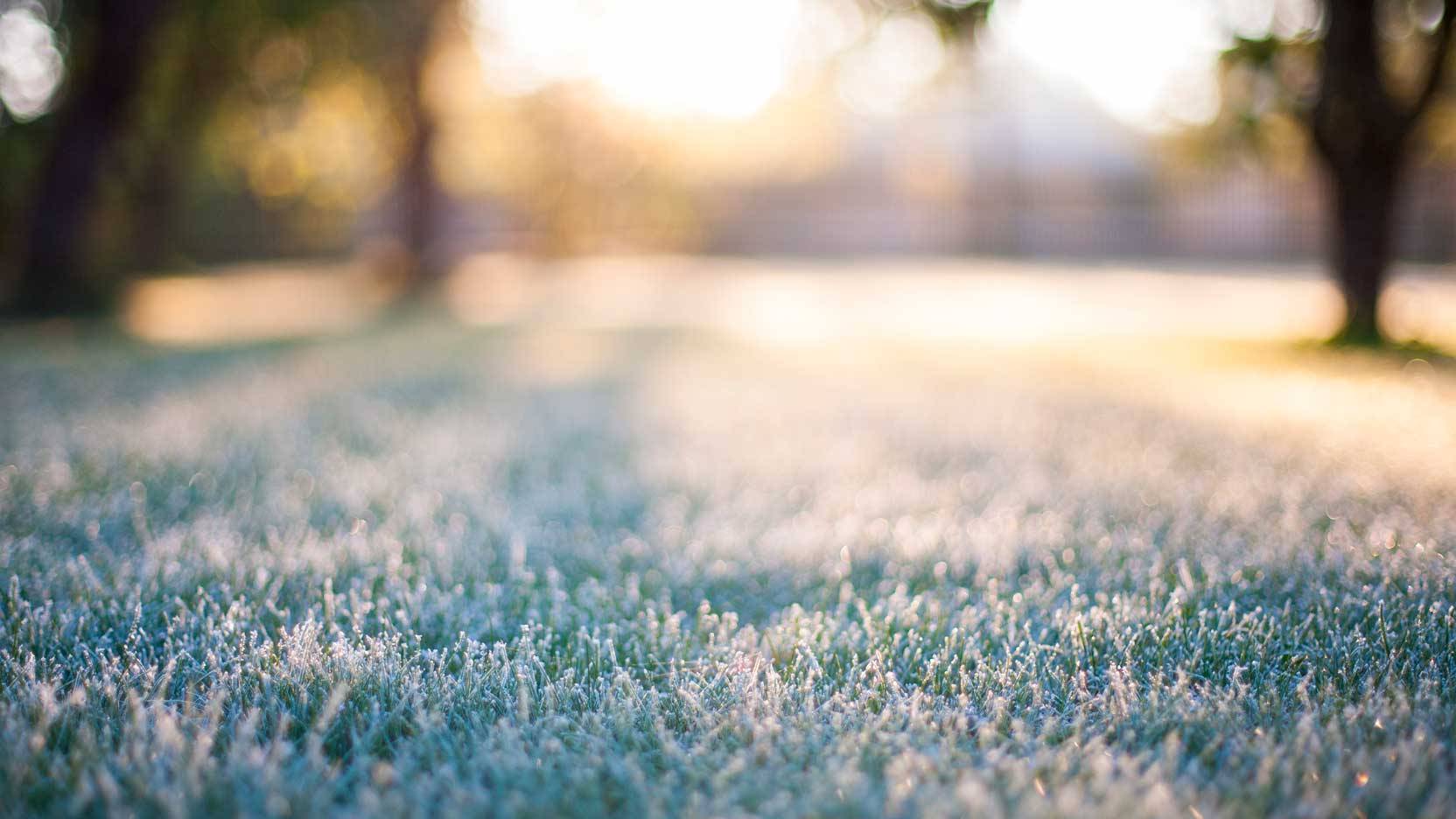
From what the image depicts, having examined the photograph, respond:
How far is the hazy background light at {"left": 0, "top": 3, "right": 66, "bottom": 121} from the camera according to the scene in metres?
11.2

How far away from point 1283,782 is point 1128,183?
105ft

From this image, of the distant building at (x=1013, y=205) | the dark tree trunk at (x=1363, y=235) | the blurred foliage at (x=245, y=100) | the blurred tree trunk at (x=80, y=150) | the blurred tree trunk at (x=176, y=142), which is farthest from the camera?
the distant building at (x=1013, y=205)

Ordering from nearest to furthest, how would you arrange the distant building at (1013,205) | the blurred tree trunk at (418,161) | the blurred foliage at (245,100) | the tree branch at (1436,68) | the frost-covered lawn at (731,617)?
the frost-covered lawn at (731,617), the tree branch at (1436,68), the blurred foliage at (245,100), the blurred tree trunk at (418,161), the distant building at (1013,205)

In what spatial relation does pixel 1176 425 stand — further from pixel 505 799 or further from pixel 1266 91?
pixel 1266 91

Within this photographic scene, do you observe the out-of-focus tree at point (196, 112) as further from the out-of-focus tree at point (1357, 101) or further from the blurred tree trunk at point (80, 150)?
the out-of-focus tree at point (1357, 101)

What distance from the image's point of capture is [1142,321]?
10.1m

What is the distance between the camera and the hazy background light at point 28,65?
11.2 m

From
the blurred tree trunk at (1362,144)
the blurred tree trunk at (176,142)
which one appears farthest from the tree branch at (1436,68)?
the blurred tree trunk at (176,142)

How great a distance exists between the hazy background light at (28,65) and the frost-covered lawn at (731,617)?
406 inches

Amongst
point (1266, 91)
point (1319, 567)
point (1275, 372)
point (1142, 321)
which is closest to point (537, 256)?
point (1142, 321)

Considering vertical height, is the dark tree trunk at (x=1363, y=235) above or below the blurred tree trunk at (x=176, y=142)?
below

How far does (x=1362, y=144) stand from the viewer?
7152 mm

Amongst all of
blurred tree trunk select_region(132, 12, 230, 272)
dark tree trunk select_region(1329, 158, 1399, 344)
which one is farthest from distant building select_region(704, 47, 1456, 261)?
blurred tree trunk select_region(132, 12, 230, 272)

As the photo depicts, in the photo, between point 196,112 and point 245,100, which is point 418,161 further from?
point 196,112
